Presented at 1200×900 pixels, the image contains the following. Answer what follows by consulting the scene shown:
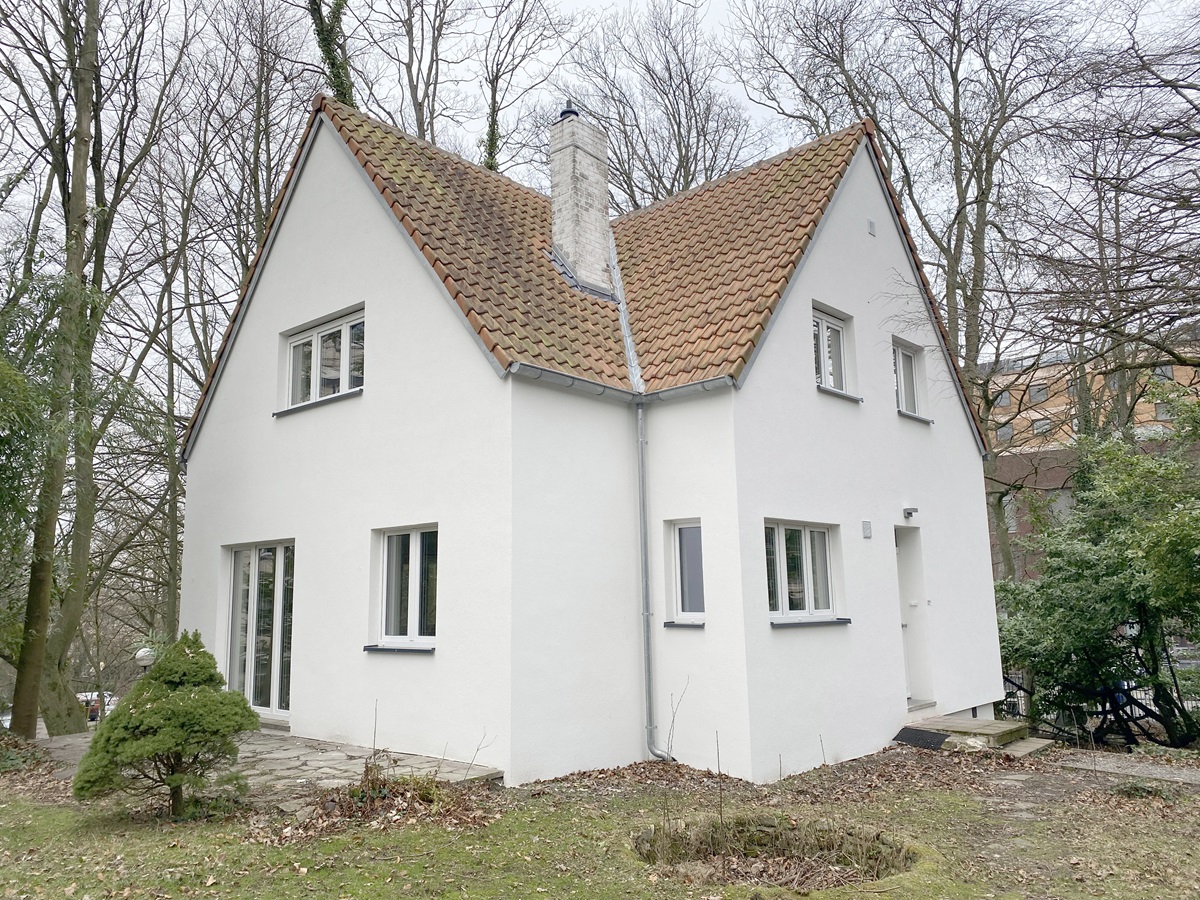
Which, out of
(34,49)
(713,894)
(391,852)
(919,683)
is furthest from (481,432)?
(34,49)

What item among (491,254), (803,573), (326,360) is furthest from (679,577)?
(326,360)

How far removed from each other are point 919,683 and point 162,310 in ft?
49.8

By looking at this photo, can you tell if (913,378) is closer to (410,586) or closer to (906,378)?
(906,378)

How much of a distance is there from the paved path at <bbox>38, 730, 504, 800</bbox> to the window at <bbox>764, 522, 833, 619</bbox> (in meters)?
3.41

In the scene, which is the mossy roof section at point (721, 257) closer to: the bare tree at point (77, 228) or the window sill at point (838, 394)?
the window sill at point (838, 394)

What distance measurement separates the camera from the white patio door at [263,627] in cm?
1066

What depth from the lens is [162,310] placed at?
57.8ft

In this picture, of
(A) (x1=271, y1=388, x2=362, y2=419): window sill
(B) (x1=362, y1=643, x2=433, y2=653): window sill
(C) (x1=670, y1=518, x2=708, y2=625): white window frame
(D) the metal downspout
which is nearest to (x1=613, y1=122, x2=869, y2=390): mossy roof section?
(D) the metal downspout

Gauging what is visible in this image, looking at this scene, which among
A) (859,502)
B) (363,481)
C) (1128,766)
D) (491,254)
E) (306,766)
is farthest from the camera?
(859,502)

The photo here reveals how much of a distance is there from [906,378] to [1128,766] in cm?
559

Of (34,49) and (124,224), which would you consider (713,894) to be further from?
(124,224)

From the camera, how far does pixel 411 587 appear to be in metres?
9.27

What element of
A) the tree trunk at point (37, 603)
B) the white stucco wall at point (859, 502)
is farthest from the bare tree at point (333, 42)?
the white stucco wall at point (859, 502)

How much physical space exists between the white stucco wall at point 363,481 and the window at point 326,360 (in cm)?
20
